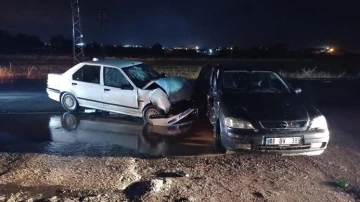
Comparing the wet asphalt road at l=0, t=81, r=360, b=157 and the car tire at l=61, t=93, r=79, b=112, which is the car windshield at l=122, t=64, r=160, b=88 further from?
the car tire at l=61, t=93, r=79, b=112

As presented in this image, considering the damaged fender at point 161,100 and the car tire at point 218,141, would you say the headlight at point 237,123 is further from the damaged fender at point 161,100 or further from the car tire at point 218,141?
the damaged fender at point 161,100

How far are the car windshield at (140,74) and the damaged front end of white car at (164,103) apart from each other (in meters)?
0.43

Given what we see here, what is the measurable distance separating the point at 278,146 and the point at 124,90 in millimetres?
4654

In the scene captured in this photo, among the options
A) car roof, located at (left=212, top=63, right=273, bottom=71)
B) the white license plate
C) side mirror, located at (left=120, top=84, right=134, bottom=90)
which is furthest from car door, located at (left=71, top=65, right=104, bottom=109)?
the white license plate

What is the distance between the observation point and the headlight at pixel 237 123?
5.90 m

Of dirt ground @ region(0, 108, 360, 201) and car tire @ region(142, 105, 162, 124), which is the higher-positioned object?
car tire @ region(142, 105, 162, 124)

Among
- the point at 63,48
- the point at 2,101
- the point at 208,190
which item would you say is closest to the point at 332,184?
the point at 208,190

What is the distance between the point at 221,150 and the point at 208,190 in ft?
5.99

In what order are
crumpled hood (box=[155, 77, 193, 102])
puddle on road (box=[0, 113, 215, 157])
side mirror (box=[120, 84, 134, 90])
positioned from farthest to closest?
1. side mirror (box=[120, 84, 134, 90])
2. crumpled hood (box=[155, 77, 193, 102])
3. puddle on road (box=[0, 113, 215, 157])

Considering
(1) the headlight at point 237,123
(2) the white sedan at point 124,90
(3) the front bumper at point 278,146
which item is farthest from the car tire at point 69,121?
(3) the front bumper at point 278,146

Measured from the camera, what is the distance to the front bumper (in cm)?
579

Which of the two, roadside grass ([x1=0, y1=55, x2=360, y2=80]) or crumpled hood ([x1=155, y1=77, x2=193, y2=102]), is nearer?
crumpled hood ([x1=155, y1=77, x2=193, y2=102])

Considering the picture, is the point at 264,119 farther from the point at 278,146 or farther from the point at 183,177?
the point at 183,177

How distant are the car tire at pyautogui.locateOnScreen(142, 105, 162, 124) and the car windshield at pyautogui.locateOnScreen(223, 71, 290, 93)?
2078 millimetres
